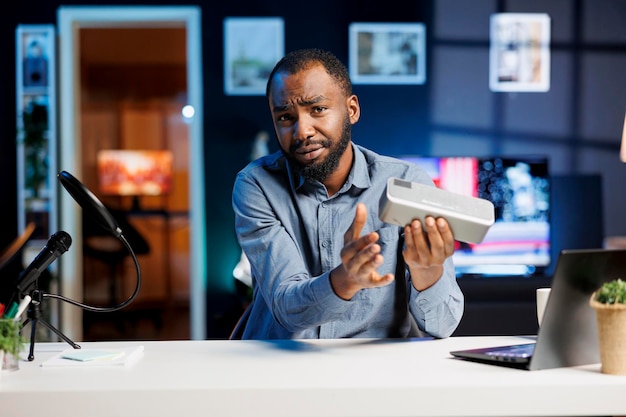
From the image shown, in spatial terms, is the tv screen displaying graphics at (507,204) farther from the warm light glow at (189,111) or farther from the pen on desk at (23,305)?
the pen on desk at (23,305)

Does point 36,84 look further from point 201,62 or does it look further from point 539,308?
point 539,308

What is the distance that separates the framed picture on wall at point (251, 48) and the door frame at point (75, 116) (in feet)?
0.68

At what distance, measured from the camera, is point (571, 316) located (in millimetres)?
1334

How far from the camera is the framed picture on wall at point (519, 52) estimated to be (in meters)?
5.05

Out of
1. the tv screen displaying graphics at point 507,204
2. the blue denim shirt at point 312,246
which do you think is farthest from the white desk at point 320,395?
the tv screen displaying graphics at point 507,204

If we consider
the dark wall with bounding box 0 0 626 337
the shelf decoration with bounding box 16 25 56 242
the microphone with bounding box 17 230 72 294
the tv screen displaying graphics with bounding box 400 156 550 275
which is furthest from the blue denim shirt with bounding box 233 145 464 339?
the shelf decoration with bounding box 16 25 56 242

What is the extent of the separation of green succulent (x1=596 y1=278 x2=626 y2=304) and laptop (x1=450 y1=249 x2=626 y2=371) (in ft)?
0.13

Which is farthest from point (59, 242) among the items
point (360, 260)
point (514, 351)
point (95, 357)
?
point (514, 351)

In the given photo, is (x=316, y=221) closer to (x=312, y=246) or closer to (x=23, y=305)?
(x=312, y=246)

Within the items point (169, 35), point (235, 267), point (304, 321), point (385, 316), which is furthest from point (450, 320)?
point (169, 35)

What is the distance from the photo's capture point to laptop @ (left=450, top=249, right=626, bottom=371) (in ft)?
4.25

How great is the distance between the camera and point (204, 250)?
508 cm

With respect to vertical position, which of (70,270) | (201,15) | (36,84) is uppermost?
(201,15)

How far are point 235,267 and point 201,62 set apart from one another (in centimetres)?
136
